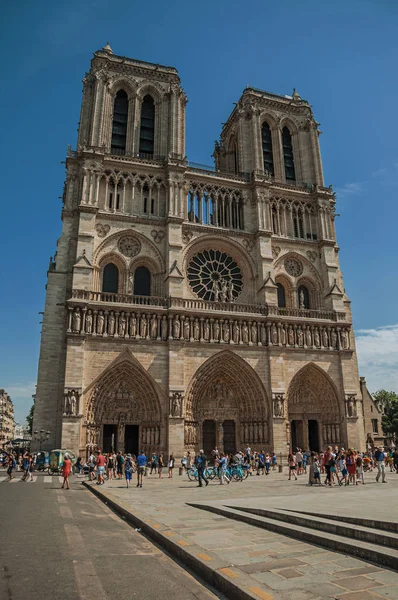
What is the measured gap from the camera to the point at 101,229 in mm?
28484

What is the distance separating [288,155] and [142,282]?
57.8 ft

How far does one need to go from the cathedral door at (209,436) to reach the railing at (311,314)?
862cm

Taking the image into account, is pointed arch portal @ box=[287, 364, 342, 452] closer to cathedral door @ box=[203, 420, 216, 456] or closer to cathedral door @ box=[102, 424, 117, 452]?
cathedral door @ box=[203, 420, 216, 456]

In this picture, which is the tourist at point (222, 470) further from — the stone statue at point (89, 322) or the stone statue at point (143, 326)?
the stone statue at point (89, 322)

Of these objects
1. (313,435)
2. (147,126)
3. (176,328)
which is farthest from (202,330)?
(147,126)

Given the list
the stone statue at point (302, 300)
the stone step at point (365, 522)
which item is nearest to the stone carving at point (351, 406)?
the stone statue at point (302, 300)

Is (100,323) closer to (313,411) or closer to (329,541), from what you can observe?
(313,411)

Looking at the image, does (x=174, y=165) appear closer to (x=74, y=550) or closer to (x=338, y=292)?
(x=338, y=292)

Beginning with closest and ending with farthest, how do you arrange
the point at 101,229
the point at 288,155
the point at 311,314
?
the point at 101,229
the point at 311,314
the point at 288,155

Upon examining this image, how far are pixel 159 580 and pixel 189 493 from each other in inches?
367

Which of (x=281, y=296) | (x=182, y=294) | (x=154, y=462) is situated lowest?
(x=154, y=462)

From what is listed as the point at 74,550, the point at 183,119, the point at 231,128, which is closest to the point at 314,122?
the point at 231,128

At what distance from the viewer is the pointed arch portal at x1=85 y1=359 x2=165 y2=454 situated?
25.1 meters

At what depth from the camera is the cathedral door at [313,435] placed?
29106 mm
